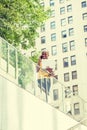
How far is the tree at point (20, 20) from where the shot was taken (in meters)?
18.9

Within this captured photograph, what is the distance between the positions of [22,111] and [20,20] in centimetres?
760

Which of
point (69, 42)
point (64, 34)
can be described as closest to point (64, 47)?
point (69, 42)

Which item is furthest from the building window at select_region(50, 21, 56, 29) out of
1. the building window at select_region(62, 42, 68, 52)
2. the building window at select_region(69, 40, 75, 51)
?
the building window at select_region(69, 40, 75, 51)

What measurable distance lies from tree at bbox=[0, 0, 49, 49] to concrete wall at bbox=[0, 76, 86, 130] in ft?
17.2

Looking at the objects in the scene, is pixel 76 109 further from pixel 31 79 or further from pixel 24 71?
pixel 24 71

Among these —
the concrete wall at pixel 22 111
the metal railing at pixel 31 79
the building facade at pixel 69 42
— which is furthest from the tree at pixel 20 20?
the building facade at pixel 69 42

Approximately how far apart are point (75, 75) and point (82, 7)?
33.9ft

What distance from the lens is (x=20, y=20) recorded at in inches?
761

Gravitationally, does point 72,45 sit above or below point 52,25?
below

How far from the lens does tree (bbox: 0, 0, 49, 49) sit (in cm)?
1892

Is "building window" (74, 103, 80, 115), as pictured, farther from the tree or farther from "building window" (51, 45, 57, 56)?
"building window" (51, 45, 57, 56)

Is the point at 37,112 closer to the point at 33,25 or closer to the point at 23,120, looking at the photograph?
the point at 23,120

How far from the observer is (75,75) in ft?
182

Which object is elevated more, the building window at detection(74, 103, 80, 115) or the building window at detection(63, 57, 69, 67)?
the building window at detection(74, 103, 80, 115)
